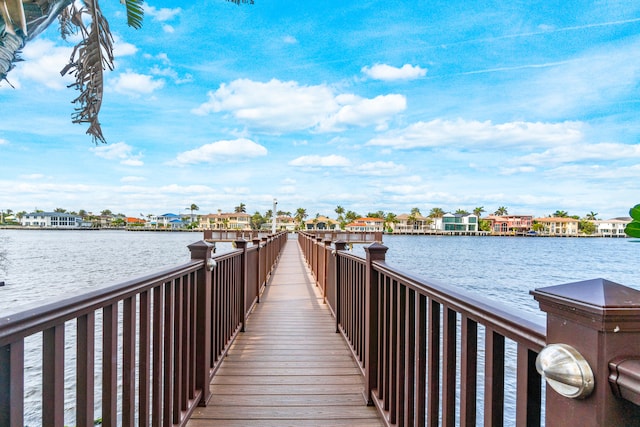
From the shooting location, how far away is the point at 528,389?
3.39 ft

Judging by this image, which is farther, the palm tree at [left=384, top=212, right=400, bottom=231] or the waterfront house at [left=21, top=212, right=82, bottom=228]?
the waterfront house at [left=21, top=212, right=82, bottom=228]

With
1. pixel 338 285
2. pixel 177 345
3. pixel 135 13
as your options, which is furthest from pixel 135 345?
pixel 135 13

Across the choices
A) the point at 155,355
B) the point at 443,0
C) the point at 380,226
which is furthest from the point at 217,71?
the point at 380,226

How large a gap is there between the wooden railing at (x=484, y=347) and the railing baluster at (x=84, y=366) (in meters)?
1.26

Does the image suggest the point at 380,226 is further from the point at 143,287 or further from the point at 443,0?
the point at 143,287

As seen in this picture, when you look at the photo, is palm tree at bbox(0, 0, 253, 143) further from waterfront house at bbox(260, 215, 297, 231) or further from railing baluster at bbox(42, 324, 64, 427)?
waterfront house at bbox(260, 215, 297, 231)

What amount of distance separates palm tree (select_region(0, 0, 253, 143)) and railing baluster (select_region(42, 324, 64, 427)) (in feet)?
11.7

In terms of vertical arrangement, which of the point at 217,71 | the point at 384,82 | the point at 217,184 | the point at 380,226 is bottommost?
the point at 380,226

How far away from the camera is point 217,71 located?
97.6 ft

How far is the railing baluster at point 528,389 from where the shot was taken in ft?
3.39

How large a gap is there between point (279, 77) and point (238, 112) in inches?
179

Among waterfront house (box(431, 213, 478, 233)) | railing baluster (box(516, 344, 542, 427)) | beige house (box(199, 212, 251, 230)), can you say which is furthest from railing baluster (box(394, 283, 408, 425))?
waterfront house (box(431, 213, 478, 233))

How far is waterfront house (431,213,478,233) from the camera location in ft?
341

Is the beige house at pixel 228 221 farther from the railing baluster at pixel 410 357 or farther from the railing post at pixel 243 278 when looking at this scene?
the railing baluster at pixel 410 357
